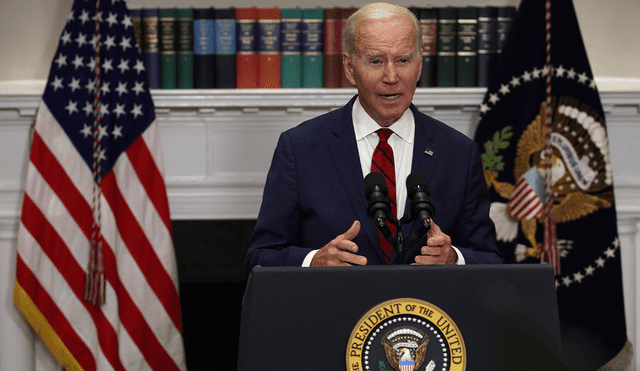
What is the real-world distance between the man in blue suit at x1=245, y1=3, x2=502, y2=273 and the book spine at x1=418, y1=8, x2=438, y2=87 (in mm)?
1034

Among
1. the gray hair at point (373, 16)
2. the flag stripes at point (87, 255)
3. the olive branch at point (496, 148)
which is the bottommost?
the flag stripes at point (87, 255)

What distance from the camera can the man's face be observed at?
126cm

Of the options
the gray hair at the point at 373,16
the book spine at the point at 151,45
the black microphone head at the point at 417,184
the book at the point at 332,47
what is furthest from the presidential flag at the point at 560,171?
the black microphone head at the point at 417,184

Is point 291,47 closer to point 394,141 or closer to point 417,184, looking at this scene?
point 394,141

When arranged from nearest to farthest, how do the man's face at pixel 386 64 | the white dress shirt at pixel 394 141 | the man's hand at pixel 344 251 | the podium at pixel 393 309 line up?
the podium at pixel 393 309 < the man's hand at pixel 344 251 < the man's face at pixel 386 64 < the white dress shirt at pixel 394 141

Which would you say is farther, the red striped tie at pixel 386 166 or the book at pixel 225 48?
the book at pixel 225 48

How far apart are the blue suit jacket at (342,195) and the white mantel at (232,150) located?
102cm

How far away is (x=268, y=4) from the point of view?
2.72 m

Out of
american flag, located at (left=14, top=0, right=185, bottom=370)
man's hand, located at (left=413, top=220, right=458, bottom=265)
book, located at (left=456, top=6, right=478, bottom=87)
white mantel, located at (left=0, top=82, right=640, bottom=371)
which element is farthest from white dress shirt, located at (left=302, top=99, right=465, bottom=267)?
american flag, located at (left=14, top=0, right=185, bottom=370)

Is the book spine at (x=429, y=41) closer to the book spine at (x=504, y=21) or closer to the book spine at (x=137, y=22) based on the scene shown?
the book spine at (x=504, y=21)

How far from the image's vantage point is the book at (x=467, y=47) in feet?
7.80

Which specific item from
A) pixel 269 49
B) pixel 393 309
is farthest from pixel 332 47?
pixel 393 309

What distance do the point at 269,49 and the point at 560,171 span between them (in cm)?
128

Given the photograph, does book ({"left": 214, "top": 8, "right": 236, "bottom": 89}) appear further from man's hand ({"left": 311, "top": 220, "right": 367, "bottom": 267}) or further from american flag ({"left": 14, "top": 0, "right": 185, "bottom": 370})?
man's hand ({"left": 311, "top": 220, "right": 367, "bottom": 267})
